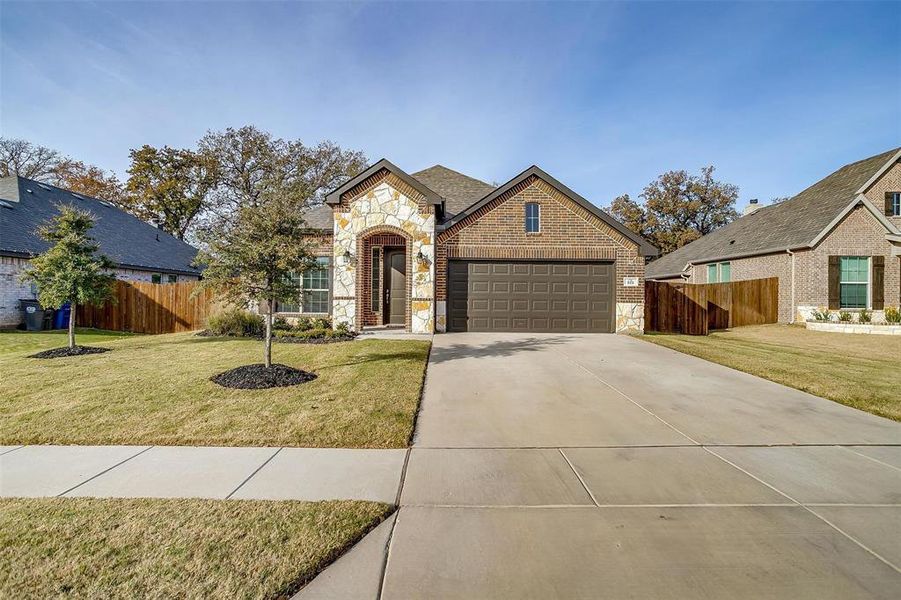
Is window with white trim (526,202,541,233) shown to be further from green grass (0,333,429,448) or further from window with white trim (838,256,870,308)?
window with white trim (838,256,870,308)

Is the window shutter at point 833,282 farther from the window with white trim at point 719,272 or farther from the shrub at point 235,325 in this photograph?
the shrub at point 235,325

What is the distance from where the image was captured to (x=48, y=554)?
2371 millimetres

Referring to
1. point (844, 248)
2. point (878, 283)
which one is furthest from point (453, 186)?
point (878, 283)

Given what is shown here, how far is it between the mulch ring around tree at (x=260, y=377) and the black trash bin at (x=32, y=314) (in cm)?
1343

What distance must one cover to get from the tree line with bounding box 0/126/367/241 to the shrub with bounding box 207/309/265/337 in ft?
63.7

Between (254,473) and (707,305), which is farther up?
(707,305)

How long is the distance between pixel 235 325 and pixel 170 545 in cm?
1171

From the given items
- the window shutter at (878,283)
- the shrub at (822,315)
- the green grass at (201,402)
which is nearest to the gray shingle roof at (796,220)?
the window shutter at (878,283)

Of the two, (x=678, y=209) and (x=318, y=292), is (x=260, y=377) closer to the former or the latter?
(x=318, y=292)

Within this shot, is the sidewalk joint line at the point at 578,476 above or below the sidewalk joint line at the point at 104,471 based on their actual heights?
below

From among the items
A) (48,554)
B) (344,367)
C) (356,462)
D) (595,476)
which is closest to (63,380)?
(344,367)

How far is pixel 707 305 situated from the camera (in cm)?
1606

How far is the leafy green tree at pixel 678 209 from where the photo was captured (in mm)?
35531

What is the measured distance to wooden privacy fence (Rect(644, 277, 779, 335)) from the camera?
588 inches
